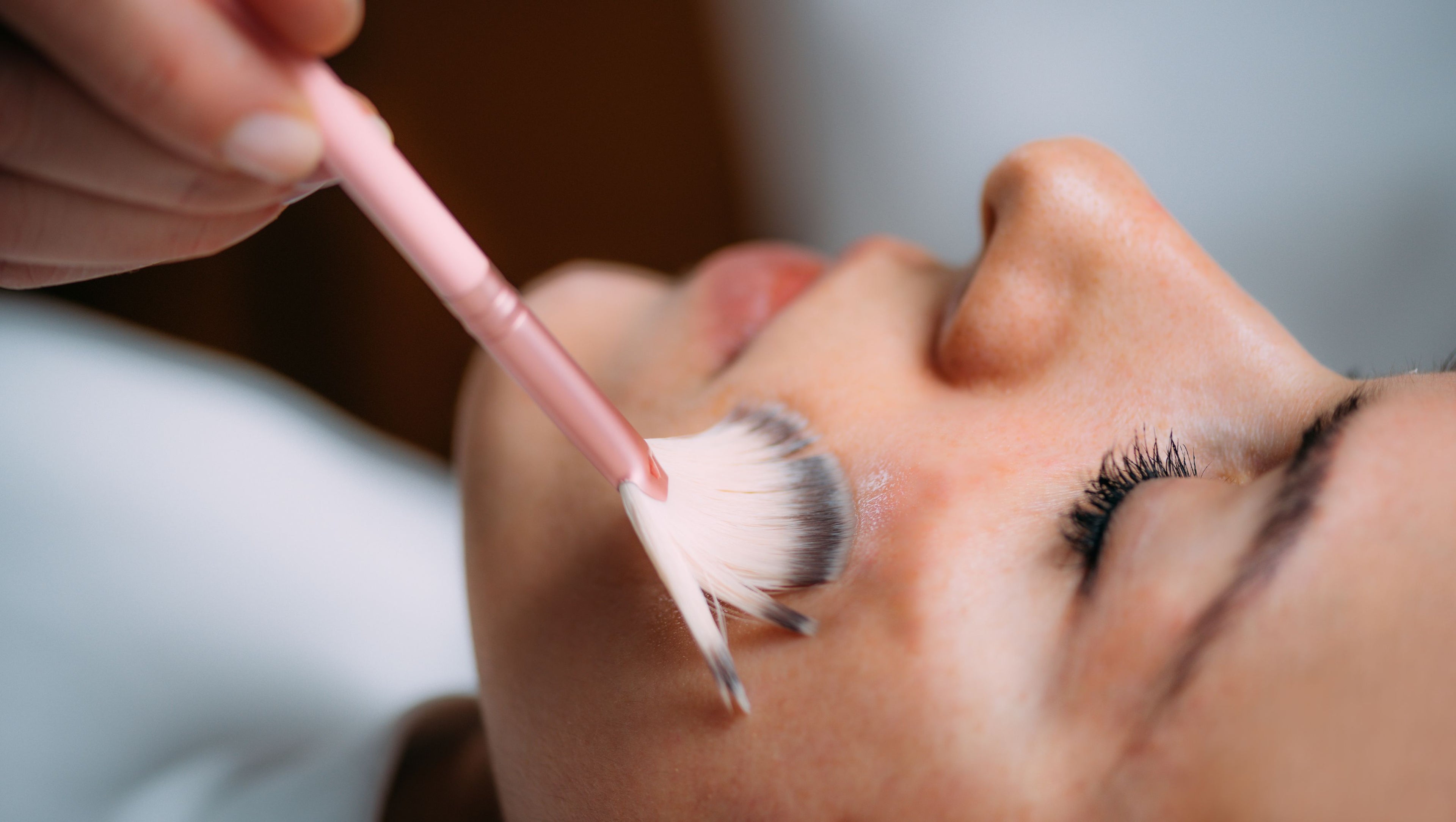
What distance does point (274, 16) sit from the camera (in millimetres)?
299

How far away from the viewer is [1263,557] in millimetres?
355

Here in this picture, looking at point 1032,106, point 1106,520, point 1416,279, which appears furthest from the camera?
point 1032,106

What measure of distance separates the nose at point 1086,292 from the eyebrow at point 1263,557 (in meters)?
0.11

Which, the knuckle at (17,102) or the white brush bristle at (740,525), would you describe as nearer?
the knuckle at (17,102)

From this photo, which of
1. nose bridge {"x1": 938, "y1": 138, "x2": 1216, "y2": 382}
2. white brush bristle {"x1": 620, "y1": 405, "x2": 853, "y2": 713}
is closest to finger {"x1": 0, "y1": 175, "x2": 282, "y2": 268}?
white brush bristle {"x1": 620, "y1": 405, "x2": 853, "y2": 713}

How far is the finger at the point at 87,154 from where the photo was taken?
1.00 ft

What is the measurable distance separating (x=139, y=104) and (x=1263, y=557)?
1.45 feet

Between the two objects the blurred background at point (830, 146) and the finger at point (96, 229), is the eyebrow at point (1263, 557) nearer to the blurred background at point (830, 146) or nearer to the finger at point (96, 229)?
the finger at point (96, 229)

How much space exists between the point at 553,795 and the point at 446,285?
11.1 inches

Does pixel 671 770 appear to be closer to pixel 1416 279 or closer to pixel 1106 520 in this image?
pixel 1106 520

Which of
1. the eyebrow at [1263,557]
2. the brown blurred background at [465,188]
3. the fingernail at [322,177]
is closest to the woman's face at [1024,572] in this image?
the eyebrow at [1263,557]

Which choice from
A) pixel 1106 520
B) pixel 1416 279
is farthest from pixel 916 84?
pixel 1106 520

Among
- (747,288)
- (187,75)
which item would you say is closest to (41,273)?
(187,75)

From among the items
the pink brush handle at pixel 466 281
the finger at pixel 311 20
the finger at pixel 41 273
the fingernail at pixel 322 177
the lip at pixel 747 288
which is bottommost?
the lip at pixel 747 288
